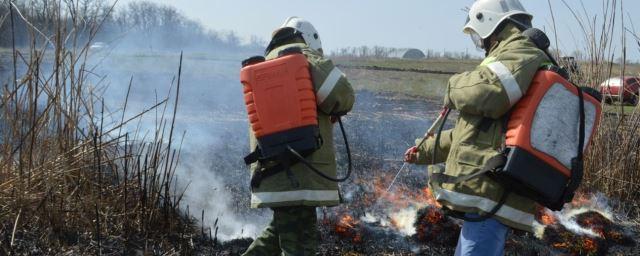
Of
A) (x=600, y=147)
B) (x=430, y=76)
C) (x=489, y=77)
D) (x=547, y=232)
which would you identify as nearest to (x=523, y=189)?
(x=489, y=77)

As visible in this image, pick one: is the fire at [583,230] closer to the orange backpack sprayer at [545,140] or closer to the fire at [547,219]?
the fire at [547,219]

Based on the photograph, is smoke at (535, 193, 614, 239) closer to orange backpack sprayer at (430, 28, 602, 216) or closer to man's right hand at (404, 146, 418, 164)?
man's right hand at (404, 146, 418, 164)

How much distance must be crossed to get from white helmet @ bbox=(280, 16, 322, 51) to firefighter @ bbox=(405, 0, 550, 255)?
3.67 ft

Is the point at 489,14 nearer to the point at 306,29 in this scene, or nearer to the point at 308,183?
the point at 306,29

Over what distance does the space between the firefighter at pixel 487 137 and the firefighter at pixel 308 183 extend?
2.06 feet

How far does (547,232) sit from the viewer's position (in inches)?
187

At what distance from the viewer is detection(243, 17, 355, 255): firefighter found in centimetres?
315

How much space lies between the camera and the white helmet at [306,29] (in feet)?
12.0

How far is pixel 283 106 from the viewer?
120 inches

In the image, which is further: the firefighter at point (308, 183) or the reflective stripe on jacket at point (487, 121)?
the firefighter at point (308, 183)

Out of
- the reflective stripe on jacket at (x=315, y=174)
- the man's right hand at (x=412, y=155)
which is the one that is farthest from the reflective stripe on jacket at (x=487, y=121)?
the reflective stripe on jacket at (x=315, y=174)

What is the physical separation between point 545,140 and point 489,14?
0.81 m

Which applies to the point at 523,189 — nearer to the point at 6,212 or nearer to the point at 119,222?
the point at 119,222

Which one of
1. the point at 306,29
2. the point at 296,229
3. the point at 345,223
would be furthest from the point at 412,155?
the point at 345,223
